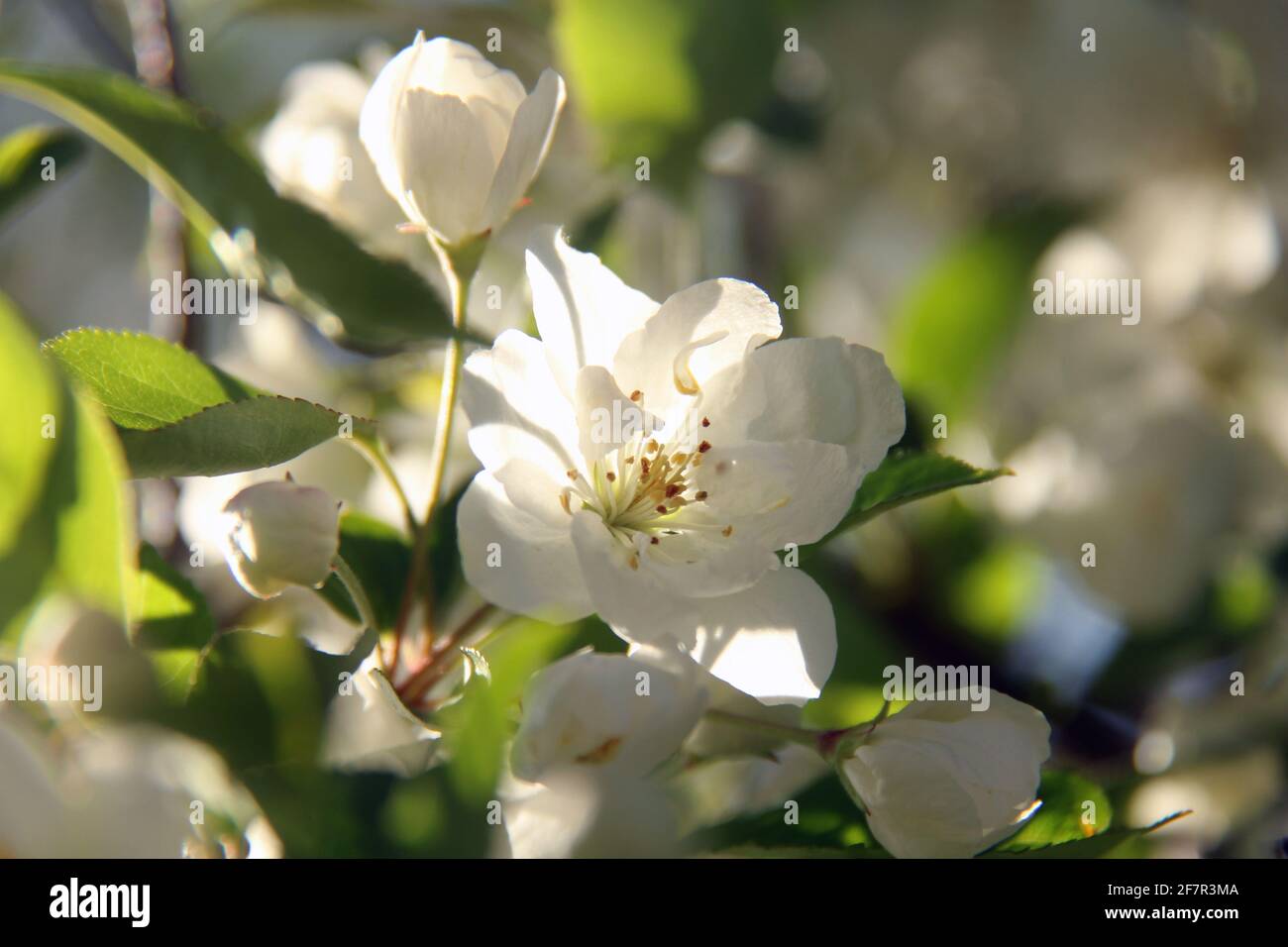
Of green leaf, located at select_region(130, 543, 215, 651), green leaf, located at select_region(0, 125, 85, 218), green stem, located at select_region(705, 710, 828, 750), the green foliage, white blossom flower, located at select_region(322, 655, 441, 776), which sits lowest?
green stem, located at select_region(705, 710, 828, 750)

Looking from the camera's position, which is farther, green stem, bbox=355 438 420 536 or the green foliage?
the green foliage

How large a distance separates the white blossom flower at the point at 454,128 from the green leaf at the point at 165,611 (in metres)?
0.26

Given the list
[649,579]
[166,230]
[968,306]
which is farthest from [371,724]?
[968,306]

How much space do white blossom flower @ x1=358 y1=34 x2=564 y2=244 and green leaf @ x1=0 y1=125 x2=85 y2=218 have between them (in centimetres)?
31

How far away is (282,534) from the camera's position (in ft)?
2.19

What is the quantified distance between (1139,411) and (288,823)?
3.68 feet

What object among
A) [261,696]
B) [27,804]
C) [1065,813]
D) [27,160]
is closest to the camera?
[27,804]

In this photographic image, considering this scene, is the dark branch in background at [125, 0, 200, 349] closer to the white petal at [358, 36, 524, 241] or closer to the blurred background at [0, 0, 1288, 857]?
the blurred background at [0, 0, 1288, 857]

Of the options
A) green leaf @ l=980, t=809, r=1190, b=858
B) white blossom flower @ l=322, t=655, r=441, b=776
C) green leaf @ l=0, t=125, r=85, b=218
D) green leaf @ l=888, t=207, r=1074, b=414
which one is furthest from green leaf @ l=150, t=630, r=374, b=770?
green leaf @ l=888, t=207, r=1074, b=414

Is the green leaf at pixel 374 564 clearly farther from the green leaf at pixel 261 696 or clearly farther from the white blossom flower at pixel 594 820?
the white blossom flower at pixel 594 820

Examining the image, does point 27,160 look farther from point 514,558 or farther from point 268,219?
point 514,558

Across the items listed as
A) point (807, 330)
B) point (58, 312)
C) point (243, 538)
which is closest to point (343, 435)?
point (243, 538)

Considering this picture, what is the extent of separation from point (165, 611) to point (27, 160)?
1.35ft

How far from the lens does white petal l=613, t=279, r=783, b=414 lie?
27.9 inches
